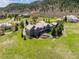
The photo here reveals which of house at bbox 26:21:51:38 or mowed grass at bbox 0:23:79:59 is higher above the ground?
house at bbox 26:21:51:38

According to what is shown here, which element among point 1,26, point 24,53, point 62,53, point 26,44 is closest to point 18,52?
point 24,53

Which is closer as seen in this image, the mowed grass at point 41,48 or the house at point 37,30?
the mowed grass at point 41,48

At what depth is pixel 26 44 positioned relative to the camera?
53.1m

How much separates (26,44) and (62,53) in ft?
32.1

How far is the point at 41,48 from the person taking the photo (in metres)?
50.4

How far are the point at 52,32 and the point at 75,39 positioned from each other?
6310 millimetres

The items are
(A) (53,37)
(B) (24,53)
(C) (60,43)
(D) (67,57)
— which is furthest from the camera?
(A) (53,37)

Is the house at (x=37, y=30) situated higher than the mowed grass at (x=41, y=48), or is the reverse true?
the house at (x=37, y=30)

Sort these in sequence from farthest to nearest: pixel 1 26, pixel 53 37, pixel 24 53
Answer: pixel 1 26 < pixel 53 37 < pixel 24 53

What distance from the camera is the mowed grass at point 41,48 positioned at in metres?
46.3

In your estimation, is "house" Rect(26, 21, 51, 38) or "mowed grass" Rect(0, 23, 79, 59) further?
"house" Rect(26, 21, 51, 38)

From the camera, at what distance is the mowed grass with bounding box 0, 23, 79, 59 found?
46.3 metres

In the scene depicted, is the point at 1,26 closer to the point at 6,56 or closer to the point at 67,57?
the point at 6,56

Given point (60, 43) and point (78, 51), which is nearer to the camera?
point (78, 51)
